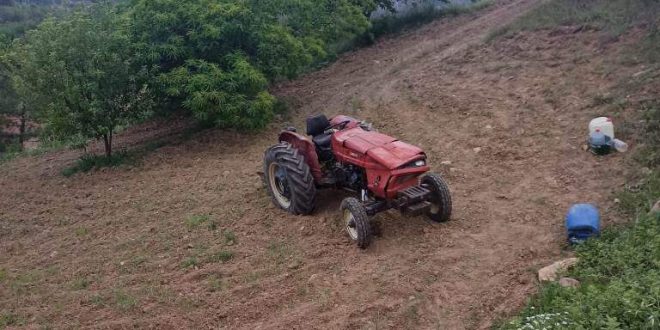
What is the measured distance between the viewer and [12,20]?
3962 centimetres

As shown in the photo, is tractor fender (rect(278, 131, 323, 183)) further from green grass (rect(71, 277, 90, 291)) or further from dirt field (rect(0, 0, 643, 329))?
green grass (rect(71, 277, 90, 291))

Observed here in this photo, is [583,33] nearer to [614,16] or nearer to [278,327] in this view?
[614,16]

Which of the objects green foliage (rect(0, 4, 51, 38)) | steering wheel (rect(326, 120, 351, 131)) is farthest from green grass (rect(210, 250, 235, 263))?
green foliage (rect(0, 4, 51, 38))

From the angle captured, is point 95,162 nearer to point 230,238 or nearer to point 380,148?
point 230,238

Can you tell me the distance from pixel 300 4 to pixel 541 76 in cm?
520

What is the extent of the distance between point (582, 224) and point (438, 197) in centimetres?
146

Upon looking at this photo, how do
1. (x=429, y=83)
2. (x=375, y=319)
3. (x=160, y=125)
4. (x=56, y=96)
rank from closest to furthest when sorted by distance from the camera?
(x=375, y=319), (x=56, y=96), (x=429, y=83), (x=160, y=125)

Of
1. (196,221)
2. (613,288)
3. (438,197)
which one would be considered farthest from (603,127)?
(196,221)

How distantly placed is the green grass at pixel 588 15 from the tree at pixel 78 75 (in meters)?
7.77

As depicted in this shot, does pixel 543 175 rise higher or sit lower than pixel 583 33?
lower

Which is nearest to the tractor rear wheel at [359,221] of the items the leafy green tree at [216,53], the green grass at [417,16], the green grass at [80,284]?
the green grass at [80,284]

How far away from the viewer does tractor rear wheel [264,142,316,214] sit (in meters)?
6.82

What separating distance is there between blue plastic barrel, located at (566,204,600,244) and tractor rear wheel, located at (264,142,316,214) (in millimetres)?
2816

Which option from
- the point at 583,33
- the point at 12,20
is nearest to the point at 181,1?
the point at 583,33
